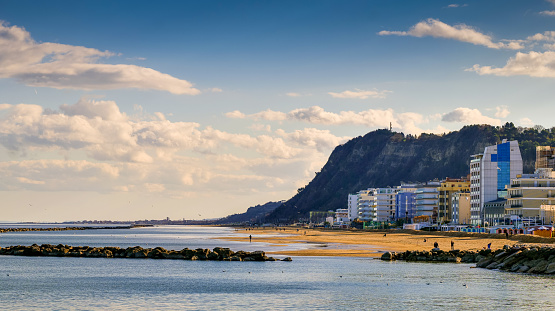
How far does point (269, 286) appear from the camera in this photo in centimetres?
6303

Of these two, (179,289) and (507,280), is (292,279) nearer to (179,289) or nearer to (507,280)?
(179,289)

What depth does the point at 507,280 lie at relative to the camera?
65812 mm

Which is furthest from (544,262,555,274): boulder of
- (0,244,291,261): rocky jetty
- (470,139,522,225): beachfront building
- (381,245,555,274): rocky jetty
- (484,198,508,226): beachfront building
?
(470,139,522,225): beachfront building

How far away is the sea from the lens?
168ft

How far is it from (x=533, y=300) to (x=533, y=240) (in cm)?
6625

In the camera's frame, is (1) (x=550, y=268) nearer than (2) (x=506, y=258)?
Yes

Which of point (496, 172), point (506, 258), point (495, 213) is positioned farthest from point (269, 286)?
point (496, 172)

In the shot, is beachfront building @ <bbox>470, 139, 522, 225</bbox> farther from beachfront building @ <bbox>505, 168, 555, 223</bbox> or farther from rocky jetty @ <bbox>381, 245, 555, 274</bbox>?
rocky jetty @ <bbox>381, 245, 555, 274</bbox>

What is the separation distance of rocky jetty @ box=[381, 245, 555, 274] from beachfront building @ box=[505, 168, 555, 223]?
72.5 m

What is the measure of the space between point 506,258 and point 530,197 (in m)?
89.9

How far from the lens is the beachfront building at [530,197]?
162375 mm

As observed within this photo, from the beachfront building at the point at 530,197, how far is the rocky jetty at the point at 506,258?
238ft

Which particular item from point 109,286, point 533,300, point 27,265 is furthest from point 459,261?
point 27,265

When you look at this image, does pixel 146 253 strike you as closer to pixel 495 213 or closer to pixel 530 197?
pixel 530 197
